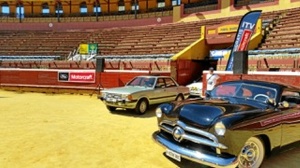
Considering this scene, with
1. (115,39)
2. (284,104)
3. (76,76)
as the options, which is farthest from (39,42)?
(284,104)

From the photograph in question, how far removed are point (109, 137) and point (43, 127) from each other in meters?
2.22

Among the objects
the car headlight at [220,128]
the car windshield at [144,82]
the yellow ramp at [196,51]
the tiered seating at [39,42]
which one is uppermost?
the tiered seating at [39,42]

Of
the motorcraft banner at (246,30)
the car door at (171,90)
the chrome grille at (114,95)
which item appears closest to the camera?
the chrome grille at (114,95)

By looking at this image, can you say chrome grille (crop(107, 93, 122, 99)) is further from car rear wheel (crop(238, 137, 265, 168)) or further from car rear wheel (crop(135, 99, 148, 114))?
car rear wheel (crop(238, 137, 265, 168))

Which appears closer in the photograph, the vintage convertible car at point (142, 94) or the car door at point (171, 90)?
the vintage convertible car at point (142, 94)

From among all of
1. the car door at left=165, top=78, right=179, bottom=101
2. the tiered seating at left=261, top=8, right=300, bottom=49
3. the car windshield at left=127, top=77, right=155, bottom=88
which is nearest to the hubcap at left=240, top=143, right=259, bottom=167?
the car windshield at left=127, top=77, right=155, bottom=88

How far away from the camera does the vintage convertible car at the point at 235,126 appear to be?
13.6 feet

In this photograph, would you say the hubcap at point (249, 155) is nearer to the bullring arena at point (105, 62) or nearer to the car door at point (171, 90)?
the bullring arena at point (105, 62)

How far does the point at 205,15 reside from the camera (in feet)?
Answer: 93.8

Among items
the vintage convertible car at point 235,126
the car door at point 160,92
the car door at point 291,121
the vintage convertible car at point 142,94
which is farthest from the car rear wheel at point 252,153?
the car door at point 160,92

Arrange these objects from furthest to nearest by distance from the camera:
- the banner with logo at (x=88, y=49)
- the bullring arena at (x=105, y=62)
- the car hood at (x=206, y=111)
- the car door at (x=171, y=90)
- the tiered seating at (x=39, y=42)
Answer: the tiered seating at (x=39, y=42) < the banner with logo at (x=88, y=49) < the car door at (x=171, y=90) < the bullring arena at (x=105, y=62) < the car hood at (x=206, y=111)

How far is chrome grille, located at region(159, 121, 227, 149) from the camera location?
4.16 meters

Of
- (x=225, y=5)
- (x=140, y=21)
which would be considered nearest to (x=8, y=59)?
(x=140, y=21)

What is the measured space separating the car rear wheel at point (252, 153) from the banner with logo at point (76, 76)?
43.2ft
